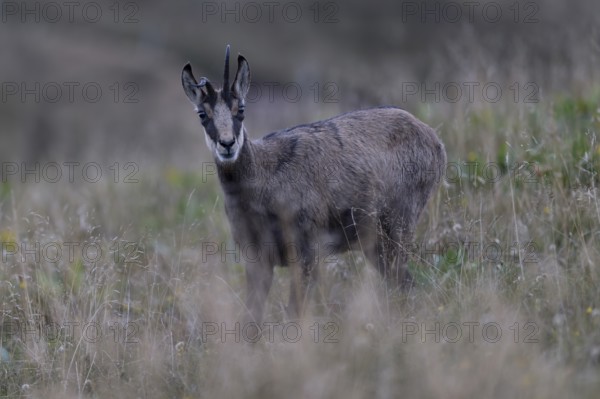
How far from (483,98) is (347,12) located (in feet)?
117

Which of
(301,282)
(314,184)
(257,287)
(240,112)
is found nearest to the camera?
(240,112)

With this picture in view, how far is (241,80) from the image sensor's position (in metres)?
6.89

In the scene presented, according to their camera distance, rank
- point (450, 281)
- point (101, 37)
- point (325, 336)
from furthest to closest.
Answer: point (101, 37) → point (450, 281) → point (325, 336)

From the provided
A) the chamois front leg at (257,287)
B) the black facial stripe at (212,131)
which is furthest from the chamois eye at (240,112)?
the chamois front leg at (257,287)

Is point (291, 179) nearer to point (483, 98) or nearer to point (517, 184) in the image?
point (517, 184)

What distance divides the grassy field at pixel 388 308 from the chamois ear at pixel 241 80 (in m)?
1.07

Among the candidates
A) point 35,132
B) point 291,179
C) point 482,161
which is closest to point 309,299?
point 291,179

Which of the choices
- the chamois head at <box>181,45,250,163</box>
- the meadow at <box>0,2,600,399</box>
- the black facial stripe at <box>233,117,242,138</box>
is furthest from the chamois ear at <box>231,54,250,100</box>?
the meadow at <box>0,2,600,399</box>

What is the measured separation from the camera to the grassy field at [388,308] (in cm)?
480

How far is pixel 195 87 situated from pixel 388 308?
2.25m

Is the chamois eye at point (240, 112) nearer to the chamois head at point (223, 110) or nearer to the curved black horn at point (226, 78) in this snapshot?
the chamois head at point (223, 110)

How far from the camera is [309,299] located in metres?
6.98

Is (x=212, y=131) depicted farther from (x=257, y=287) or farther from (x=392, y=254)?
(x=392, y=254)

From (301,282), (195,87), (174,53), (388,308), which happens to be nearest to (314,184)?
(301,282)
